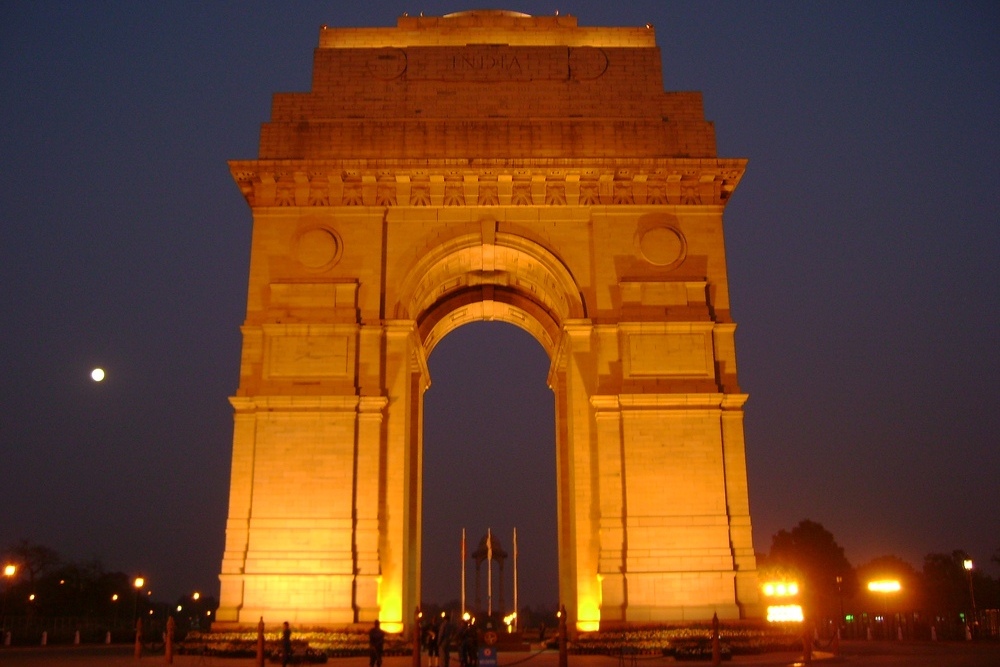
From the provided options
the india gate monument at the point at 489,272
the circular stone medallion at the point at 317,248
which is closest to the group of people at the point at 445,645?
the india gate monument at the point at 489,272

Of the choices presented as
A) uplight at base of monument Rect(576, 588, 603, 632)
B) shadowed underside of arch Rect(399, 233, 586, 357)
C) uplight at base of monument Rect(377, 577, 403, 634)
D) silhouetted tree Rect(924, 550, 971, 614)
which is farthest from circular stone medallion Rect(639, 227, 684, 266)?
silhouetted tree Rect(924, 550, 971, 614)

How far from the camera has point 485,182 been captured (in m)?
29.6

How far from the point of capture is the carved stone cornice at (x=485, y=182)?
29.3 m

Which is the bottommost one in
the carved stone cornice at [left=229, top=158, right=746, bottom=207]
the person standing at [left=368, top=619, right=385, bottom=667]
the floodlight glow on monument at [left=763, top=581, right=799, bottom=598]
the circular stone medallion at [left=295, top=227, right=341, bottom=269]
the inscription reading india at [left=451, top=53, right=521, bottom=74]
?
the person standing at [left=368, top=619, right=385, bottom=667]

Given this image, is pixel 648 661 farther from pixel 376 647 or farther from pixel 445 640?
pixel 376 647

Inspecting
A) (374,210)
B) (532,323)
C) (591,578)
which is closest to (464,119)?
(374,210)

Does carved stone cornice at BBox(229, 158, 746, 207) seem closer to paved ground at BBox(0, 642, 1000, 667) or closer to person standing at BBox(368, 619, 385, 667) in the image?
paved ground at BBox(0, 642, 1000, 667)

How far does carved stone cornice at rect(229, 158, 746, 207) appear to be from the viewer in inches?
1154

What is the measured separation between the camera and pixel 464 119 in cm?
3059

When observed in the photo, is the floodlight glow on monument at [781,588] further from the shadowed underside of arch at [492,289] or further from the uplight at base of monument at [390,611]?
the uplight at base of monument at [390,611]

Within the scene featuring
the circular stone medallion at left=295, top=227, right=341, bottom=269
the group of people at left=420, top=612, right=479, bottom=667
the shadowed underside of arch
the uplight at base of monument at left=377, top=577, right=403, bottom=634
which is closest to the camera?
the group of people at left=420, top=612, right=479, bottom=667

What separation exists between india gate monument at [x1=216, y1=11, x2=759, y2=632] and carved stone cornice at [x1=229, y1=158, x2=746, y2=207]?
63 mm

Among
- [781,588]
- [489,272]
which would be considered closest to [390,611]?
[781,588]

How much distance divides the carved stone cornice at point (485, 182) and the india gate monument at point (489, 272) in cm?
6
